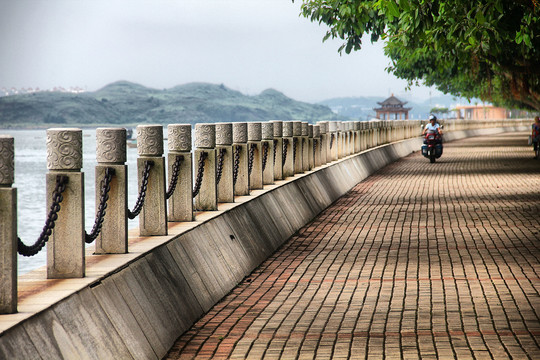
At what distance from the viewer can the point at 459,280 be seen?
10023 mm

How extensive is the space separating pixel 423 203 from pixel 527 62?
18.0 metres

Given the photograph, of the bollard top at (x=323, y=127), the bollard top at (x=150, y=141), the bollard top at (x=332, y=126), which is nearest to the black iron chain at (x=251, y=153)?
the bollard top at (x=150, y=141)

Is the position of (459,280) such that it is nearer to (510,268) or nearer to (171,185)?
(510,268)

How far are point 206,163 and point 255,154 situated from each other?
311 centimetres

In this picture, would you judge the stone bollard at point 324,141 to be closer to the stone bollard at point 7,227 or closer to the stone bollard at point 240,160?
the stone bollard at point 240,160

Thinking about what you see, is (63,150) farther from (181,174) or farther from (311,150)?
(311,150)

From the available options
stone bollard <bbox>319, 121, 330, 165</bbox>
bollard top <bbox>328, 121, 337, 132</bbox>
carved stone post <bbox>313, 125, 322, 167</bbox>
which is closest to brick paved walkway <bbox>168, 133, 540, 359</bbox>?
carved stone post <bbox>313, 125, 322, 167</bbox>

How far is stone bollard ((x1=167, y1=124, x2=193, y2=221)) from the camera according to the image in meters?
9.79

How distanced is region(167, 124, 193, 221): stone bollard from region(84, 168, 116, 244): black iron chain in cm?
234

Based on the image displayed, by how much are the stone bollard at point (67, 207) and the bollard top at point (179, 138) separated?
3.35 meters

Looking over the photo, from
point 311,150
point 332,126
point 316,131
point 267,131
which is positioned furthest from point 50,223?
point 332,126

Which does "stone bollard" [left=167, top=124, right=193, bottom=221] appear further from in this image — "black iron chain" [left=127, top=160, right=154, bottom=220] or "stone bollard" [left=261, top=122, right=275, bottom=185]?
"stone bollard" [left=261, top=122, right=275, bottom=185]

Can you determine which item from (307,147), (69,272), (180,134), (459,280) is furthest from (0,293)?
(307,147)

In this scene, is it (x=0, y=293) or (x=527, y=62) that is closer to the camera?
(x=0, y=293)
